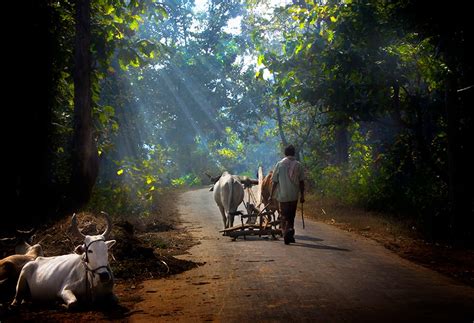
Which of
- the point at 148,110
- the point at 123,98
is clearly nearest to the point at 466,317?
the point at 123,98

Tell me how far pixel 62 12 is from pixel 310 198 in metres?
14.2

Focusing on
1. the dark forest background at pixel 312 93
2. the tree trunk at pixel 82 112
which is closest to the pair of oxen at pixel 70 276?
the dark forest background at pixel 312 93

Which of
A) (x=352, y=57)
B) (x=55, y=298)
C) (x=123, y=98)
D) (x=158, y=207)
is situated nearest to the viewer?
(x=55, y=298)

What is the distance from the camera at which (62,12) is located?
14.1 m

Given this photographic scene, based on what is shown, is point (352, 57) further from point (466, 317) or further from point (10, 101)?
point (466, 317)

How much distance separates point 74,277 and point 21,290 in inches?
31.7

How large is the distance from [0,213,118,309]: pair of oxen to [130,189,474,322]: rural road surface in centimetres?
59

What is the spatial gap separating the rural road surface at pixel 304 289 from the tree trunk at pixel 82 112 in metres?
3.84

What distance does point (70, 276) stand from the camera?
689 centimetres

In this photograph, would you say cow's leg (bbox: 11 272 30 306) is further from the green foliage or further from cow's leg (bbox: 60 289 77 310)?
the green foliage

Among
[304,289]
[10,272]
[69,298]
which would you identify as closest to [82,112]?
[10,272]

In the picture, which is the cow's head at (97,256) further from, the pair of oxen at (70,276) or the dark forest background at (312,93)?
the dark forest background at (312,93)

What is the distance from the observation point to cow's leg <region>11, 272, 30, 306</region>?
704 centimetres

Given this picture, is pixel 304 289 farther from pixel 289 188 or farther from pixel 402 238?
pixel 402 238
